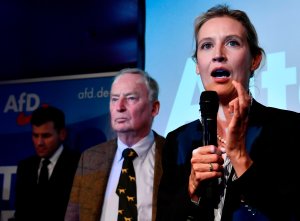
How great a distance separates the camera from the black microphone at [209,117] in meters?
1.11

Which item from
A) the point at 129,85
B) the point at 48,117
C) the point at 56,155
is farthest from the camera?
the point at 48,117

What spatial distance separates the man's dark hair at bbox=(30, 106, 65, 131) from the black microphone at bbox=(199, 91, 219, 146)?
2845 mm

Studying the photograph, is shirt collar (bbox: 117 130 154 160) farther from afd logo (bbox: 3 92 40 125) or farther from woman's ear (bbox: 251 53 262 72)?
afd logo (bbox: 3 92 40 125)

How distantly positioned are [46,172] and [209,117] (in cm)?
270

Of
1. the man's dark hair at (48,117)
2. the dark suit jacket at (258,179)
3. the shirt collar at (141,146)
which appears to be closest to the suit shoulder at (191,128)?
the dark suit jacket at (258,179)

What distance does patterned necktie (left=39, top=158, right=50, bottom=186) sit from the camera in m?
3.50

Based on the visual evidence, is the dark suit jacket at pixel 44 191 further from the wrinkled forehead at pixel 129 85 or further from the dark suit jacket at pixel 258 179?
the dark suit jacket at pixel 258 179

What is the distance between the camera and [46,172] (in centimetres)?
358

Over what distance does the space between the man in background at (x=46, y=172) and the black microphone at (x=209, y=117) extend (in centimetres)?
224

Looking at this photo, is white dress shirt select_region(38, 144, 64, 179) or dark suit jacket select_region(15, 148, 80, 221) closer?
dark suit jacket select_region(15, 148, 80, 221)

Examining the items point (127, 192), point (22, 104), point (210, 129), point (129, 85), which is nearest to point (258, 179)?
point (210, 129)

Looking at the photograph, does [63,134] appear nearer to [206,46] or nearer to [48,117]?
[48,117]

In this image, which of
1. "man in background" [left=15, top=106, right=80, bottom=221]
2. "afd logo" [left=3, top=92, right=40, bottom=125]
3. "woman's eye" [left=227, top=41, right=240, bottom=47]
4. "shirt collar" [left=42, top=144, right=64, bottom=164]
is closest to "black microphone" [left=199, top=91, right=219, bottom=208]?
"woman's eye" [left=227, top=41, right=240, bottom=47]

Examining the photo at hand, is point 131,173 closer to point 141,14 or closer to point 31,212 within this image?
point 141,14
